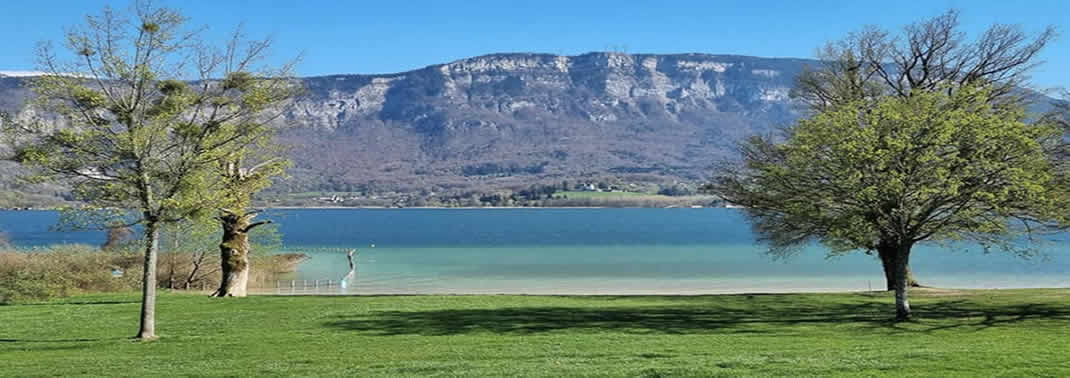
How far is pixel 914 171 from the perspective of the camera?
18.4 m

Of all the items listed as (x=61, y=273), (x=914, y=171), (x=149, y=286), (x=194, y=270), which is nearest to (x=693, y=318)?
(x=914, y=171)

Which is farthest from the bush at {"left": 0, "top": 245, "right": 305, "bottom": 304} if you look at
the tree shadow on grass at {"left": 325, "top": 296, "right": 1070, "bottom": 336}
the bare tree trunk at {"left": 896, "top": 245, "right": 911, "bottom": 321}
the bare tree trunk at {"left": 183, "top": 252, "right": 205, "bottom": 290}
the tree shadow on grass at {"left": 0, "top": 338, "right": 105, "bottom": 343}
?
the bare tree trunk at {"left": 896, "top": 245, "right": 911, "bottom": 321}

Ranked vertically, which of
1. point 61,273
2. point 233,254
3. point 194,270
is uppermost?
point 233,254

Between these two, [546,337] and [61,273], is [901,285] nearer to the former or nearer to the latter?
[546,337]

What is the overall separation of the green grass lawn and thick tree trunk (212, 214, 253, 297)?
191 centimetres

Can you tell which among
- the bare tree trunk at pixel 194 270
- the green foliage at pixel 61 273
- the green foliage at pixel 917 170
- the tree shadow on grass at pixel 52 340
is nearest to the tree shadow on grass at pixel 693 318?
the green foliage at pixel 917 170

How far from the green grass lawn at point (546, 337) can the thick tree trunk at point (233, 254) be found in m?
1.91

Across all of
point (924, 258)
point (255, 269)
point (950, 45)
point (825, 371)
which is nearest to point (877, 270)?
point (924, 258)

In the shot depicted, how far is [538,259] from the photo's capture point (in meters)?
70.4

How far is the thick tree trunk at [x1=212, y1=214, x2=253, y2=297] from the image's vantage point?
28016mm

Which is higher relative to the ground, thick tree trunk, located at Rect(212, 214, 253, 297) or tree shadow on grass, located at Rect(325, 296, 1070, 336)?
thick tree trunk, located at Rect(212, 214, 253, 297)

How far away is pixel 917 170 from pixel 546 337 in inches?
351

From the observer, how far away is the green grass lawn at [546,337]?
1237 centimetres

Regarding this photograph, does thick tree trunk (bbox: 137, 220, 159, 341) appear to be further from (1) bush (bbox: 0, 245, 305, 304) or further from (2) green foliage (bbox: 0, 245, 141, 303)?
(2) green foliage (bbox: 0, 245, 141, 303)
